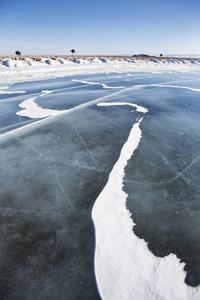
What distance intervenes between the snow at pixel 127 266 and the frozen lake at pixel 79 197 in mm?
28

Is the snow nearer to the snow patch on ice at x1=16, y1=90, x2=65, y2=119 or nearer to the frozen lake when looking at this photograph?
the frozen lake

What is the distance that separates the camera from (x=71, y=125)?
517 cm

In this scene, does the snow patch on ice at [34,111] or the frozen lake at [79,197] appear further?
the snow patch on ice at [34,111]

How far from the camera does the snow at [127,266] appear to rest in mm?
1600

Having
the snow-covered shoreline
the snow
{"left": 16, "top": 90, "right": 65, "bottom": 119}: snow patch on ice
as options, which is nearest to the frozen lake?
the snow

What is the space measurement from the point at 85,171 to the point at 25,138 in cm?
214

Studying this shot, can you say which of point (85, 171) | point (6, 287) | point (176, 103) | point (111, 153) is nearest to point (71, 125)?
point (111, 153)

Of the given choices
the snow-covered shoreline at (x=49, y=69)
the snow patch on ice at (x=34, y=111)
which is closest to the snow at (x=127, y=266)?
the snow patch on ice at (x=34, y=111)

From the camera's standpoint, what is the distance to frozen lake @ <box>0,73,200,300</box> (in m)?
1.72

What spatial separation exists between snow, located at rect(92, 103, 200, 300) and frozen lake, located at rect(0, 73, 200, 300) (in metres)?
0.03

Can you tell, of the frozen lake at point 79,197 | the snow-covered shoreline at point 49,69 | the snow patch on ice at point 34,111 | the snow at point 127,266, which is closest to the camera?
the snow at point 127,266

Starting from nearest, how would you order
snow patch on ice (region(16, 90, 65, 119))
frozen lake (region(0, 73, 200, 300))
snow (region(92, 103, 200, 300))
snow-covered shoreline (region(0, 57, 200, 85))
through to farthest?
1. snow (region(92, 103, 200, 300))
2. frozen lake (region(0, 73, 200, 300))
3. snow patch on ice (region(16, 90, 65, 119))
4. snow-covered shoreline (region(0, 57, 200, 85))

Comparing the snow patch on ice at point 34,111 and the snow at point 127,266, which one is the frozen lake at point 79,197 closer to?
the snow at point 127,266

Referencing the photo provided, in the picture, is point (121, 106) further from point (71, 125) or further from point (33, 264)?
point (33, 264)
